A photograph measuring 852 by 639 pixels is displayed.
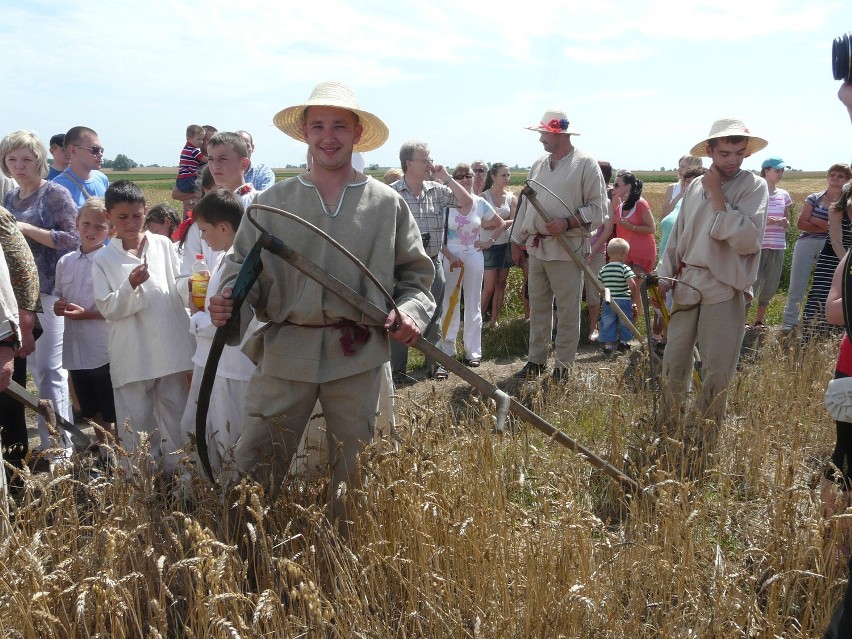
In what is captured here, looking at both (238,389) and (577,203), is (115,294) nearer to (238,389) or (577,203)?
(238,389)

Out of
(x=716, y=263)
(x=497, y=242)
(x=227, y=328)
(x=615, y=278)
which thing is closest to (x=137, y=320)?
(x=227, y=328)

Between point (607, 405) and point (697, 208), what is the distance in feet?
4.49

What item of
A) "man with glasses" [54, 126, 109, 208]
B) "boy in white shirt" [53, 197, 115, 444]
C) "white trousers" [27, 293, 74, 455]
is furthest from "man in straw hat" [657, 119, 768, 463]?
"man with glasses" [54, 126, 109, 208]

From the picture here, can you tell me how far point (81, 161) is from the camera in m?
6.23

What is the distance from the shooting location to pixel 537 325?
721 centimetres

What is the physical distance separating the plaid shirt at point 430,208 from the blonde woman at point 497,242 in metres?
2.17

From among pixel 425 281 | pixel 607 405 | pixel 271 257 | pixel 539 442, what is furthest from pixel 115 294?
pixel 607 405

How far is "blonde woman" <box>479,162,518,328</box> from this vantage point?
934cm

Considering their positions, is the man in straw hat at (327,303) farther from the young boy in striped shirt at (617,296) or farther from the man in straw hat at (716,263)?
the young boy in striped shirt at (617,296)

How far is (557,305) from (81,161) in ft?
13.4

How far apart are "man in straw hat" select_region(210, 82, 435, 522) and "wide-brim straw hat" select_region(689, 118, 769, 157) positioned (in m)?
2.29

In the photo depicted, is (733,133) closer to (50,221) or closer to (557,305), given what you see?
(557,305)

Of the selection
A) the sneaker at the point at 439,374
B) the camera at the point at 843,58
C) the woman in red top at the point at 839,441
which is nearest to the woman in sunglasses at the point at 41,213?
the sneaker at the point at 439,374

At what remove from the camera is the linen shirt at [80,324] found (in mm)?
5051
